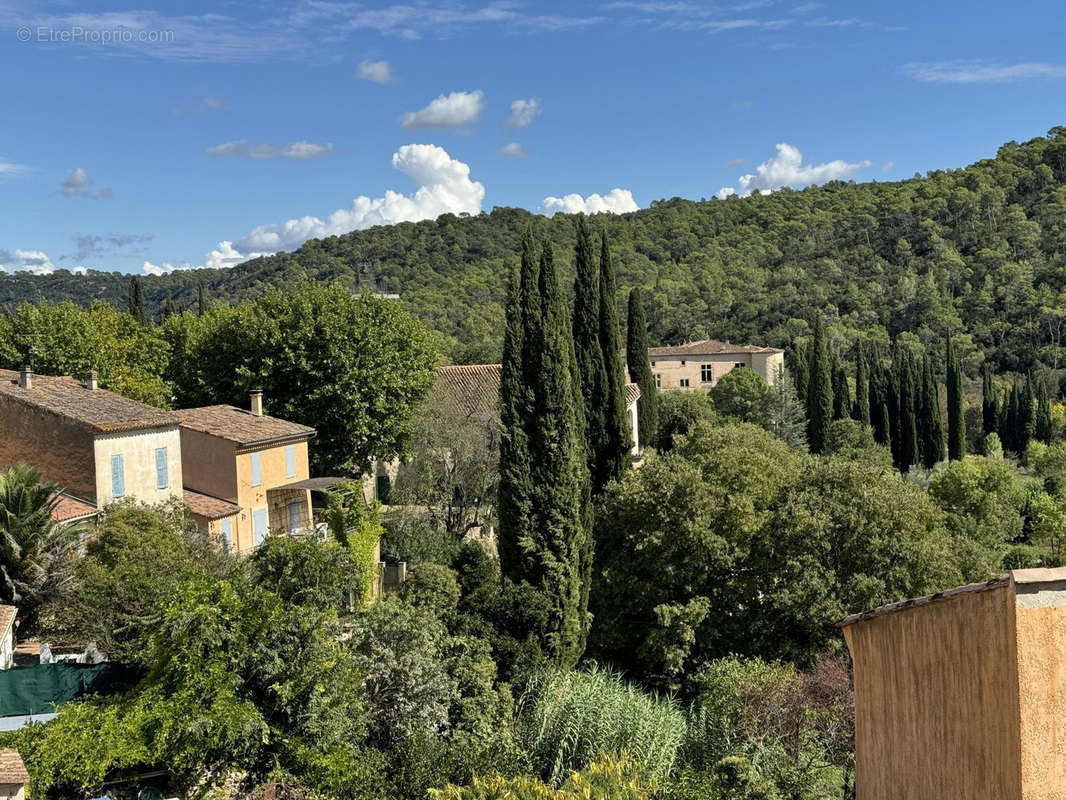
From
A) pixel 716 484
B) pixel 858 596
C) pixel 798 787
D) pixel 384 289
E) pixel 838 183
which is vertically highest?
pixel 838 183

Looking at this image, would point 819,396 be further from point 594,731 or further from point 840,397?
point 594,731

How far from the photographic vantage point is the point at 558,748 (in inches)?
658

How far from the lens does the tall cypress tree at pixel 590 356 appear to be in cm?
2959

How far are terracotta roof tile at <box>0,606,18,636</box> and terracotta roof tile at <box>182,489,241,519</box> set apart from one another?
8.80 metres

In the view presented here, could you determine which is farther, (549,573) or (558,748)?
(549,573)

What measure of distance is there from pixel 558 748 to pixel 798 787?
13.2 ft

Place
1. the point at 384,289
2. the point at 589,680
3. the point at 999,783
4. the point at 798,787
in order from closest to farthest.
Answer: the point at 999,783 < the point at 798,787 < the point at 589,680 < the point at 384,289

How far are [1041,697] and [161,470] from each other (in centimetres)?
2361

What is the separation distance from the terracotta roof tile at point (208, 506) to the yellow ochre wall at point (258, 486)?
2.13ft

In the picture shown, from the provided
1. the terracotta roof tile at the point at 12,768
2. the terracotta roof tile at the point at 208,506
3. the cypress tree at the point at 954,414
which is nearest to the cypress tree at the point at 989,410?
the cypress tree at the point at 954,414

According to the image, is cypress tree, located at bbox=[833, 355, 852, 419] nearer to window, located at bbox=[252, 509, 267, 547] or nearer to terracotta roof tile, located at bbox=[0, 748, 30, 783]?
window, located at bbox=[252, 509, 267, 547]

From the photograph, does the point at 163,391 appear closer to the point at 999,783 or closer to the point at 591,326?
the point at 591,326

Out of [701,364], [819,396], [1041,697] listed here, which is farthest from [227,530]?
[701,364]

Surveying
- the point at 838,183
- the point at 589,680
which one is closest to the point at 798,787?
the point at 589,680
